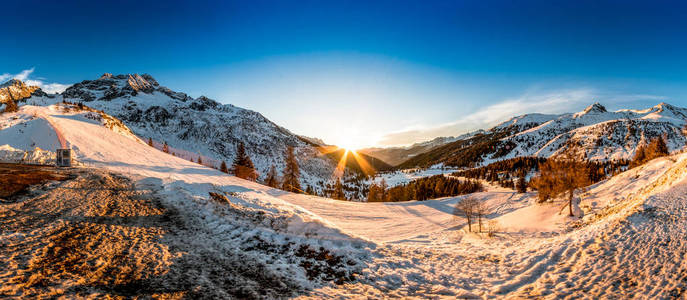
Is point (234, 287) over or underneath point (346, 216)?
over

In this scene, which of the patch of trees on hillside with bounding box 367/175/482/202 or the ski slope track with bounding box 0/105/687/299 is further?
the patch of trees on hillside with bounding box 367/175/482/202

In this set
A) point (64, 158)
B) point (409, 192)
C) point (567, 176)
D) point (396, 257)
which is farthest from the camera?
point (409, 192)

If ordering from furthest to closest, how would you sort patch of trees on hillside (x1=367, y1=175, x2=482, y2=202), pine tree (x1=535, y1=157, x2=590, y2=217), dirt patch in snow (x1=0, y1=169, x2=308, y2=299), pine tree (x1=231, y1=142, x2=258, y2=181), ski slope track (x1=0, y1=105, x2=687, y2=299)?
1. patch of trees on hillside (x1=367, y1=175, x2=482, y2=202)
2. pine tree (x1=231, y1=142, x2=258, y2=181)
3. pine tree (x1=535, y1=157, x2=590, y2=217)
4. ski slope track (x1=0, y1=105, x2=687, y2=299)
5. dirt patch in snow (x1=0, y1=169, x2=308, y2=299)

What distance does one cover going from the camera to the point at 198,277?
26.9 feet

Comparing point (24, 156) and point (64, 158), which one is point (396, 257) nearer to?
point (64, 158)

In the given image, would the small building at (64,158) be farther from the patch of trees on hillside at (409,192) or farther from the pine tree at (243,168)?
the patch of trees on hillside at (409,192)

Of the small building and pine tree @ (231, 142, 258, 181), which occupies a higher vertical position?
the small building

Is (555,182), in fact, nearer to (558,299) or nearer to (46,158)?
(558,299)

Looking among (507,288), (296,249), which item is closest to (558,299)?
(507,288)

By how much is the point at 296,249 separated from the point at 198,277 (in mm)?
4707

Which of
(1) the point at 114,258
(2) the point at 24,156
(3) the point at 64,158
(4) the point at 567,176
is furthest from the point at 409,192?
(1) the point at 114,258

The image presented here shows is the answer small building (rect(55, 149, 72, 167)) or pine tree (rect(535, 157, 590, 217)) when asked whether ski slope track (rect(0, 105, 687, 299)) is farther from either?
small building (rect(55, 149, 72, 167))

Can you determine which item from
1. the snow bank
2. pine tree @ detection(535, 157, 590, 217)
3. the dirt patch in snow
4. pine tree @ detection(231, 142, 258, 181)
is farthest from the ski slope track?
pine tree @ detection(231, 142, 258, 181)

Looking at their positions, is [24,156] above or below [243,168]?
above
